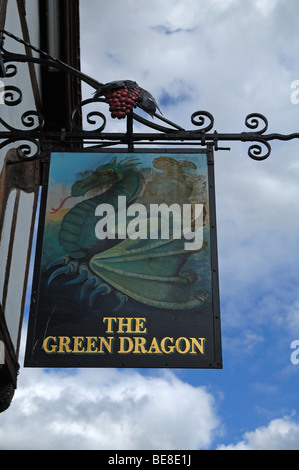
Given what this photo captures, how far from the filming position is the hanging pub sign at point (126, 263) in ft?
16.0

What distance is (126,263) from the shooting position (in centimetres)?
532

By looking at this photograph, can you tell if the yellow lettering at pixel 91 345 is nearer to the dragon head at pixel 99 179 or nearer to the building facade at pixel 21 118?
the building facade at pixel 21 118

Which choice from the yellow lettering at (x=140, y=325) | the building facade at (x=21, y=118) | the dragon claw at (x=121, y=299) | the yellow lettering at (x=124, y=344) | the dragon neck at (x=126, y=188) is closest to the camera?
the yellow lettering at (x=124, y=344)

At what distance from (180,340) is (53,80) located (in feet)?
19.2

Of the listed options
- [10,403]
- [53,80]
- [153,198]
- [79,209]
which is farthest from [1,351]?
[53,80]

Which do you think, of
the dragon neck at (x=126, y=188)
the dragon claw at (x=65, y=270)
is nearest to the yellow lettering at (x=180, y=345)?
the dragon claw at (x=65, y=270)

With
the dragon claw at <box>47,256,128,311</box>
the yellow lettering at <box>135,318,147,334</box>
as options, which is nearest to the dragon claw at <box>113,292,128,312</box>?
the dragon claw at <box>47,256,128,311</box>

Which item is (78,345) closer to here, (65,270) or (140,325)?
(140,325)

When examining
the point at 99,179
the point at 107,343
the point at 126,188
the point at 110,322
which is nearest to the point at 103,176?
the point at 99,179

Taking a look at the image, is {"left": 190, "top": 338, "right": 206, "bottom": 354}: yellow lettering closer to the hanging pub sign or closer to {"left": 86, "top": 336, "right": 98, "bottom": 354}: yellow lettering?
the hanging pub sign

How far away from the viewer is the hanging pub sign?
4.88 m

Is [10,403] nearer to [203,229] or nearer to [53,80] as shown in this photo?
[203,229]

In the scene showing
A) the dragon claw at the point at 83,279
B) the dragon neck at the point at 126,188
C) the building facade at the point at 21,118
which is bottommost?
the dragon claw at the point at 83,279

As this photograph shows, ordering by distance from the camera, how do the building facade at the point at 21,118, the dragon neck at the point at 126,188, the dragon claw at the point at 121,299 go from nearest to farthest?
the dragon claw at the point at 121,299
the dragon neck at the point at 126,188
the building facade at the point at 21,118
